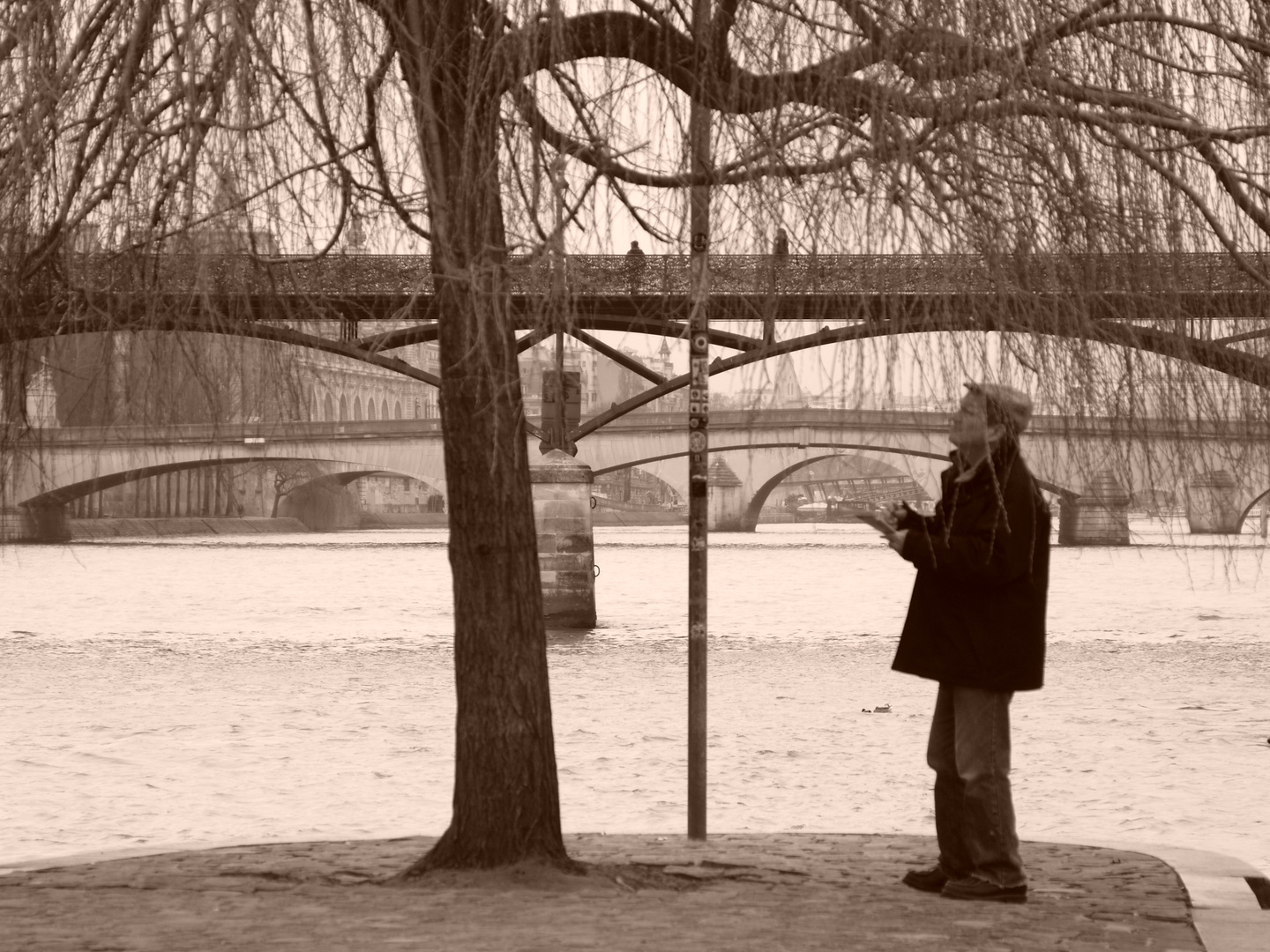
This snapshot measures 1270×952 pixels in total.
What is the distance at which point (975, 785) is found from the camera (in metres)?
4.68

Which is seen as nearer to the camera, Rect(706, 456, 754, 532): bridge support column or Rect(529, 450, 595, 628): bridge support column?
Rect(529, 450, 595, 628): bridge support column

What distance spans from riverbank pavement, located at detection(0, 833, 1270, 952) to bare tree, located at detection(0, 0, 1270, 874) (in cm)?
122

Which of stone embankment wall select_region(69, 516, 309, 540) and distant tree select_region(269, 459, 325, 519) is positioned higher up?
distant tree select_region(269, 459, 325, 519)

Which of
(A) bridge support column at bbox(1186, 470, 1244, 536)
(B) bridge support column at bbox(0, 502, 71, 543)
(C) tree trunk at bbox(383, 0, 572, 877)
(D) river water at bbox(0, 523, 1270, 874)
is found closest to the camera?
(A) bridge support column at bbox(1186, 470, 1244, 536)

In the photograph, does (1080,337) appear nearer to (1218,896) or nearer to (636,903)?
(1218,896)

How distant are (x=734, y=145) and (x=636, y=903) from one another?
1.97 metres

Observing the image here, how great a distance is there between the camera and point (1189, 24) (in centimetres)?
462

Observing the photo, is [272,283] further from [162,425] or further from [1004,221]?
[1004,221]

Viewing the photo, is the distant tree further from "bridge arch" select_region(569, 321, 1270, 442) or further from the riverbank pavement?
"bridge arch" select_region(569, 321, 1270, 442)

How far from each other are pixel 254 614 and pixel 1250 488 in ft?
73.0

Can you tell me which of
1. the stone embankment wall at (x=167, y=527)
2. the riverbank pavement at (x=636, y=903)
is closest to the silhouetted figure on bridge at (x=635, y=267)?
the riverbank pavement at (x=636, y=903)

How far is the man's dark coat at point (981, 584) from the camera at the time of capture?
4520 millimetres

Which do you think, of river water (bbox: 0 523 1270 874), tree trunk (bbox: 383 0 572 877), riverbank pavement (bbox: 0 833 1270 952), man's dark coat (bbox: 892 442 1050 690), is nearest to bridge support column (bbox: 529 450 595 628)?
river water (bbox: 0 523 1270 874)

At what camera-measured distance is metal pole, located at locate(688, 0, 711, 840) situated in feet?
14.4
